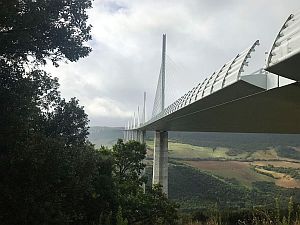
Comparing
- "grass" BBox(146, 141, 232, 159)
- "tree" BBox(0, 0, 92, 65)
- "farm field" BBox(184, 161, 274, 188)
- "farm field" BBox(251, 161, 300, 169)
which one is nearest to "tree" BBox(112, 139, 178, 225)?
"tree" BBox(0, 0, 92, 65)

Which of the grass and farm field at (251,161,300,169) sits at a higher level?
the grass

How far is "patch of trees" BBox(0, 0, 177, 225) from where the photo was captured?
266 inches

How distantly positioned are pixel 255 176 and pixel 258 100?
3599cm

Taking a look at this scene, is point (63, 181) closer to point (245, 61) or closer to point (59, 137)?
point (59, 137)

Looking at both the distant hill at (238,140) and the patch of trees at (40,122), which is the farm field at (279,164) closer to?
the distant hill at (238,140)

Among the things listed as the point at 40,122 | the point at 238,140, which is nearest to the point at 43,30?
the point at 40,122

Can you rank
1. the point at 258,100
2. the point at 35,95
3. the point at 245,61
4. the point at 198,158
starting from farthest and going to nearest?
the point at 198,158 → the point at 258,100 → the point at 35,95 → the point at 245,61

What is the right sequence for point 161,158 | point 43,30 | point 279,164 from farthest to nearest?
point 279,164 → point 161,158 → point 43,30

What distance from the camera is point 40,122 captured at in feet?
26.0

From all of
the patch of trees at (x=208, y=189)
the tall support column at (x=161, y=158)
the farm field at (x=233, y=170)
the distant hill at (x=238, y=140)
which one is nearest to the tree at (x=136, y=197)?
the tall support column at (x=161, y=158)

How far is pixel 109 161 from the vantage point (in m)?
12.4

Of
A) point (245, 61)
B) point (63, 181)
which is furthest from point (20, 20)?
point (245, 61)

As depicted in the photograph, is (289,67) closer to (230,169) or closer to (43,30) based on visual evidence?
(43,30)

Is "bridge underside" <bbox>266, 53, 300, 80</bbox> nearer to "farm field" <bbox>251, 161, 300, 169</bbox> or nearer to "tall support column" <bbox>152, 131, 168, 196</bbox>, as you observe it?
"tall support column" <bbox>152, 131, 168, 196</bbox>
